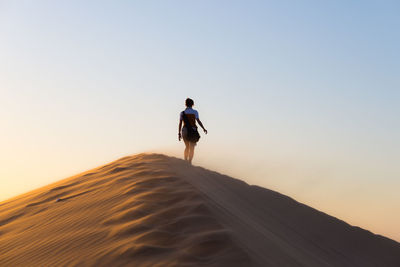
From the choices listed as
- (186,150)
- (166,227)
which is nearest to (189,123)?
(186,150)

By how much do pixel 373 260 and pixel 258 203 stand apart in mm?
2931

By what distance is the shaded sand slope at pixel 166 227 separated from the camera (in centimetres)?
536

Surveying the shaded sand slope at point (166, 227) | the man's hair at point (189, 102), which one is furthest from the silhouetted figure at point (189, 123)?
the shaded sand slope at point (166, 227)

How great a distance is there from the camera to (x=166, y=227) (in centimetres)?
595

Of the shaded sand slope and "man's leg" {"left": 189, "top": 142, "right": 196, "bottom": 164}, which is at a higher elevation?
"man's leg" {"left": 189, "top": 142, "right": 196, "bottom": 164}

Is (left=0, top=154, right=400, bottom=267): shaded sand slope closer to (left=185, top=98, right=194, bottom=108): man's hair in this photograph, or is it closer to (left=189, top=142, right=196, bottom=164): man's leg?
(left=189, top=142, right=196, bottom=164): man's leg

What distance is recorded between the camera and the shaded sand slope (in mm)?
5359

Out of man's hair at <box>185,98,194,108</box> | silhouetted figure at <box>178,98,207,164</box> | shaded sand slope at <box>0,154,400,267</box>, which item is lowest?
shaded sand slope at <box>0,154,400,267</box>

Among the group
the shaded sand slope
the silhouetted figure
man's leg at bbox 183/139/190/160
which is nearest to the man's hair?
the silhouetted figure

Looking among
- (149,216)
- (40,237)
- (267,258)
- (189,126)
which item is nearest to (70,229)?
(40,237)

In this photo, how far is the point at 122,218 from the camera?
6586 millimetres

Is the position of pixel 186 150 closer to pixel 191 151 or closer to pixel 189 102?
pixel 191 151

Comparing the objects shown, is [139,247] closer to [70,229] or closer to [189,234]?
[189,234]

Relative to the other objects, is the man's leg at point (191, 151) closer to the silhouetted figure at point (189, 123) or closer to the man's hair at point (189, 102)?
the silhouetted figure at point (189, 123)
